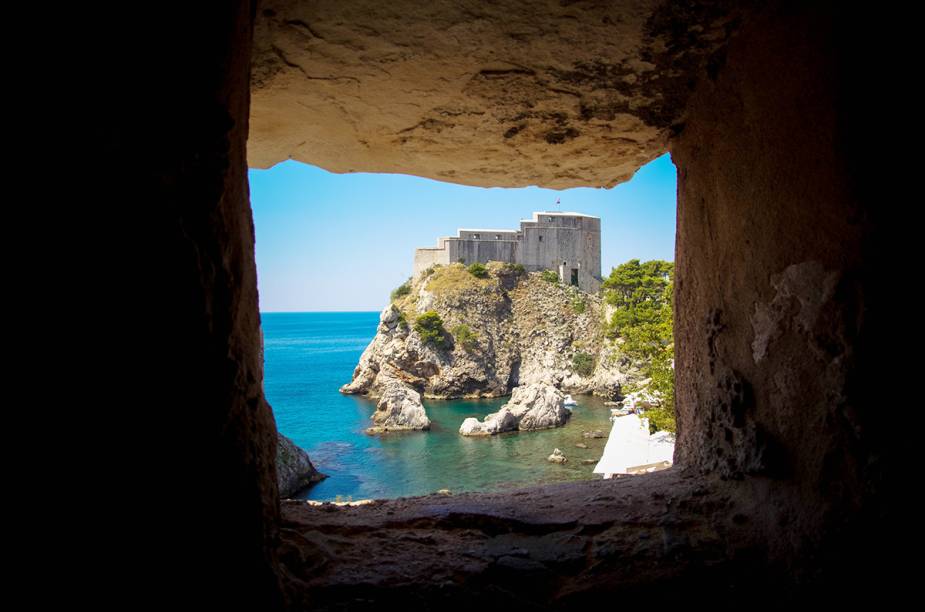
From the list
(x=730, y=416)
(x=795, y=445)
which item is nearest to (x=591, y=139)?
(x=730, y=416)

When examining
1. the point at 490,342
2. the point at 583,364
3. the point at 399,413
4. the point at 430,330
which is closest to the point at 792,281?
the point at 399,413

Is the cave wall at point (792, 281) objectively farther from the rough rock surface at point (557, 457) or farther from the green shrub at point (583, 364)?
the green shrub at point (583, 364)

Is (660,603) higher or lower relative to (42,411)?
lower

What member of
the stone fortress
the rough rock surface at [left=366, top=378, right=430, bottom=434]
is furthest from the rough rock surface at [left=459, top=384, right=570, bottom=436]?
the stone fortress

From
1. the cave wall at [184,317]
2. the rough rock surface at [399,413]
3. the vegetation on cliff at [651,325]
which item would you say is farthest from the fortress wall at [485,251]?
the cave wall at [184,317]

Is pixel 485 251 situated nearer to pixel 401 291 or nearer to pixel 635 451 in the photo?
pixel 401 291

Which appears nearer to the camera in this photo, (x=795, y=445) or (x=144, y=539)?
(x=144, y=539)

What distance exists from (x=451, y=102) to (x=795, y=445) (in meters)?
1.76

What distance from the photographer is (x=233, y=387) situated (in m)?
1.29

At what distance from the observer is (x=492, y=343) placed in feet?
135

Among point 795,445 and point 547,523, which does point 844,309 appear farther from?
point 547,523

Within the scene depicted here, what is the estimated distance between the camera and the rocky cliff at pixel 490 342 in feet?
131

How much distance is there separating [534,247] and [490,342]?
36.3ft

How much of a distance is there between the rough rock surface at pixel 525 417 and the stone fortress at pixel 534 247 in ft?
61.7
